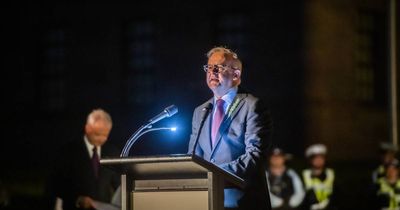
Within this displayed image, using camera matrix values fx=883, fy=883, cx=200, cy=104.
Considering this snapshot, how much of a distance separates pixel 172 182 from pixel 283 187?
24.2 feet

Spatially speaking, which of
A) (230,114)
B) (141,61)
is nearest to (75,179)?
(230,114)

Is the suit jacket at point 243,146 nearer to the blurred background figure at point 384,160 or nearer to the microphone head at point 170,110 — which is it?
the microphone head at point 170,110

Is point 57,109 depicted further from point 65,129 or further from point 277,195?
point 277,195

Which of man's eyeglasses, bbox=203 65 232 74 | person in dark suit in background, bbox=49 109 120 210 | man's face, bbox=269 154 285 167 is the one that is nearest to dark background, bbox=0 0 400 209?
man's face, bbox=269 154 285 167

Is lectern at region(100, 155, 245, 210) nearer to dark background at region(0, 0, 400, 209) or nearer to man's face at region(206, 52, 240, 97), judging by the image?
man's face at region(206, 52, 240, 97)

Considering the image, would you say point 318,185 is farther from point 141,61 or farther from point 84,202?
point 141,61

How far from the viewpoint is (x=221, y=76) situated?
6.10m

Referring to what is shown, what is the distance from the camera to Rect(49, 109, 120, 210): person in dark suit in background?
8.57m

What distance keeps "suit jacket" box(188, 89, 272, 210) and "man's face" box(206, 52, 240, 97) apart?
0.39ft

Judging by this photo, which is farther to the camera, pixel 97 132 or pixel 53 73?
pixel 53 73

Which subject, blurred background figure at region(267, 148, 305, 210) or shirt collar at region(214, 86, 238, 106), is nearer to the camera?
shirt collar at region(214, 86, 238, 106)

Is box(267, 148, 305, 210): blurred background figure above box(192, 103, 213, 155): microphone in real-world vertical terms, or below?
below

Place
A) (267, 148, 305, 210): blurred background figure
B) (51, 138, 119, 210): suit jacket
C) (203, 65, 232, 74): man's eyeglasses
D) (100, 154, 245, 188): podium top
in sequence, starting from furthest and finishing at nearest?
(267, 148, 305, 210): blurred background figure < (51, 138, 119, 210): suit jacket < (203, 65, 232, 74): man's eyeglasses < (100, 154, 245, 188): podium top

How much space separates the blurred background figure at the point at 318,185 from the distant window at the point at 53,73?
48.4 feet
